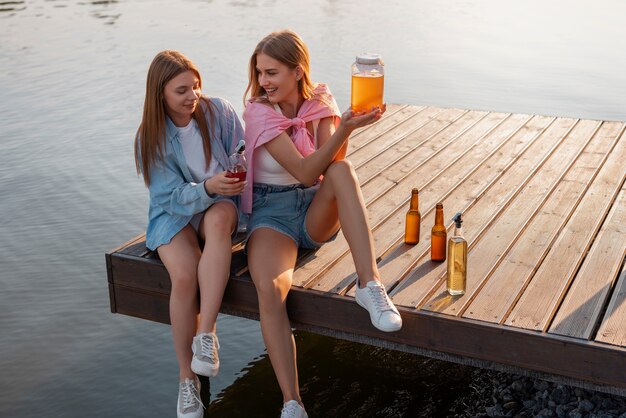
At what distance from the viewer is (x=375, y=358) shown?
4.16m

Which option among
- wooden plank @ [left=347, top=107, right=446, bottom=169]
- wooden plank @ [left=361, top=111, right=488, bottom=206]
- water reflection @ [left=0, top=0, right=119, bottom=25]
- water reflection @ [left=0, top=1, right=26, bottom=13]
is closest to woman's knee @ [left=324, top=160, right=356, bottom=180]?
wooden plank @ [left=361, top=111, right=488, bottom=206]

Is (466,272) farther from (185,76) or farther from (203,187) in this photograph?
(185,76)

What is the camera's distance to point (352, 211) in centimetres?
312

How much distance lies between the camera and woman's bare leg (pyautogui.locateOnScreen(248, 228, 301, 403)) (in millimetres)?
3008

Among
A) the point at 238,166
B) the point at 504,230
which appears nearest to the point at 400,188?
the point at 504,230

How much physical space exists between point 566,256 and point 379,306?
0.88 metres

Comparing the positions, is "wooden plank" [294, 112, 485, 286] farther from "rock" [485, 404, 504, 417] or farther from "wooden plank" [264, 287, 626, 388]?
"rock" [485, 404, 504, 417]

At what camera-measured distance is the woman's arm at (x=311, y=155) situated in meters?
3.06

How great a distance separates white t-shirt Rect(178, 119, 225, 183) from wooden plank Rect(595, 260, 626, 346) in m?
1.46

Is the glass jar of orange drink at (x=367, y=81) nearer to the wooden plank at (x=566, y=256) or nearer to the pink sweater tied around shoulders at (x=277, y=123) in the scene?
the pink sweater tied around shoulders at (x=277, y=123)

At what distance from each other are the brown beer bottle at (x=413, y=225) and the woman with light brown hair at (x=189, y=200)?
69cm

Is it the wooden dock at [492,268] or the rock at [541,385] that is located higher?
the wooden dock at [492,268]

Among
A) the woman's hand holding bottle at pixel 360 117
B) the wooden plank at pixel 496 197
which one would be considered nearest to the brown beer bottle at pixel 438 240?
the wooden plank at pixel 496 197

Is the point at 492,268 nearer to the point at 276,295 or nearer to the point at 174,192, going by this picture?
the point at 276,295
